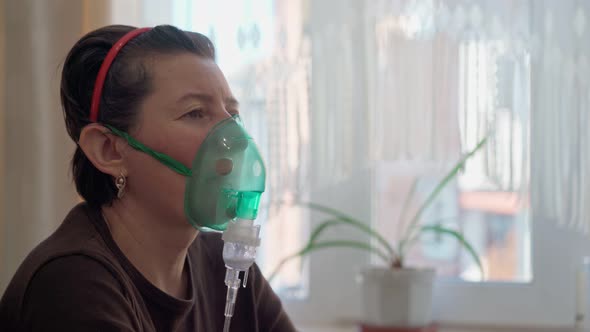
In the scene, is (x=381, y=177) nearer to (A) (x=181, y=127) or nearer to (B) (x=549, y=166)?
(B) (x=549, y=166)

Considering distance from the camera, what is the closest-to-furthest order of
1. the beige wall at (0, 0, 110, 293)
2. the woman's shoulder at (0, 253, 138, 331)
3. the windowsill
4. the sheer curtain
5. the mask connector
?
the woman's shoulder at (0, 253, 138, 331), the mask connector, the beige wall at (0, 0, 110, 293), the sheer curtain, the windowsill

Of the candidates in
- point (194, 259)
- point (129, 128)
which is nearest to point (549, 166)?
point (194, 259)

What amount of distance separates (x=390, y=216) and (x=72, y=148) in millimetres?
839

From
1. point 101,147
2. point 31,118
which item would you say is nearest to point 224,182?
point 101,147

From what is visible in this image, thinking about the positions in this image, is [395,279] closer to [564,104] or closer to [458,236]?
[458,236]

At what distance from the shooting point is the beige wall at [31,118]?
1.69 metres

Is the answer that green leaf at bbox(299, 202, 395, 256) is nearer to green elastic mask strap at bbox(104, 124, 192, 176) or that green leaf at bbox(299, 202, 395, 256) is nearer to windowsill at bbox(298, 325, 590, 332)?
windowsill at bbox(298, 325, 590, 332)

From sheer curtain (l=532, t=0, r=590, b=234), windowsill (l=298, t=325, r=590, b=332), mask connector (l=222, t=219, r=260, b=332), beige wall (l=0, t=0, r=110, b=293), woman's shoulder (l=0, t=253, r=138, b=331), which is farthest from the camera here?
→ windowsill (l=298, t=325, r=590, b=332)

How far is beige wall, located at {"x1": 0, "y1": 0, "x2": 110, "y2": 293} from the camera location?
1.69 meters

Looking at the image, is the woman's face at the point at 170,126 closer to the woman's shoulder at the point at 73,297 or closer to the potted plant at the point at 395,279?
the woman's shoulder at the point at 73,297

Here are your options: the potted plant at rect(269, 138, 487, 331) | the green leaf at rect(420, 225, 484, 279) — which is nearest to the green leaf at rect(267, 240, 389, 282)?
the potted plant at rect(269, 138, 487, 331)

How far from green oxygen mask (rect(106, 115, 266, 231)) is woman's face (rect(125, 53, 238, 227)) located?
22 mm

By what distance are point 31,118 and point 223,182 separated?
71cm

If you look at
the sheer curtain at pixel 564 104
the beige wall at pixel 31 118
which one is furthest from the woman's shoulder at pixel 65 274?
the sheer curtain at pixel 564 104
